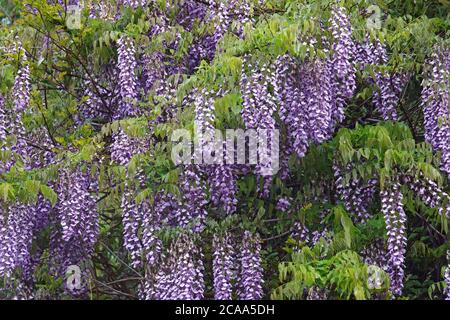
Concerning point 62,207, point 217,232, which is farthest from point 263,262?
point 62,207

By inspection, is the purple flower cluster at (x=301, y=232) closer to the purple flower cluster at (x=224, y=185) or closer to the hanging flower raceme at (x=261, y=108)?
the purple flower cluster at (x=224, y=185)

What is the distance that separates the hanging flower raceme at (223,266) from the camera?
7.40m

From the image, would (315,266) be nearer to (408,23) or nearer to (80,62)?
(408,23)

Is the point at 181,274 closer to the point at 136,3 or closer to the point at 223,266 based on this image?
the point at 223,266

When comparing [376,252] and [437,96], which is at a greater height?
[437,96]

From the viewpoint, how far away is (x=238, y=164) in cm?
744

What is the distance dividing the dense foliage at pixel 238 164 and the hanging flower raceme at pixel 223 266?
1 centimetres

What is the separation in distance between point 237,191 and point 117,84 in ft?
5.39

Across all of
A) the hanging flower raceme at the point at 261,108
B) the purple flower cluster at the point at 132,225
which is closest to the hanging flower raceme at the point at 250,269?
the hanging flower raceme at the point at 261,108

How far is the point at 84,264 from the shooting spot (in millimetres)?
8156

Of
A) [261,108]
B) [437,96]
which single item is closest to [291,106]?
[261,108]

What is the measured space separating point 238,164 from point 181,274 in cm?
90
